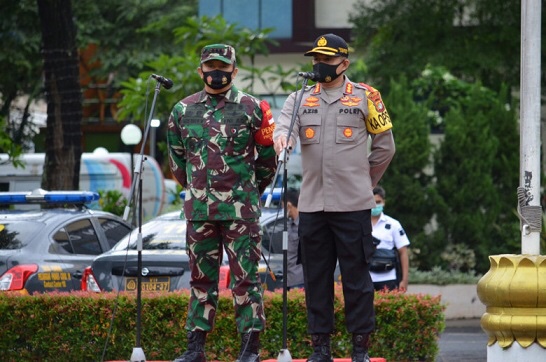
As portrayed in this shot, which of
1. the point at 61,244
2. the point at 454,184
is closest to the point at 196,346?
the point at 61,244

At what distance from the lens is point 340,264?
773cm

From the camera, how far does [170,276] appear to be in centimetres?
1178

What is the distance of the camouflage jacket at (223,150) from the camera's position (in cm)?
762

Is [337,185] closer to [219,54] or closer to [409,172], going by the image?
[219,54]

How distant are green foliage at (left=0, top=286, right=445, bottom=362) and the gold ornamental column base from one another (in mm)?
1746

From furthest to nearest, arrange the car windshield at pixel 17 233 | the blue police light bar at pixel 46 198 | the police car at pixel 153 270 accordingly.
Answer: the blue police light bar at pixel 46 198
the car windshield at pixel 17 233
the police car at pixel 153 270

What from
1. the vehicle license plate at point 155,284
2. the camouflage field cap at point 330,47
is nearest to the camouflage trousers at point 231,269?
the camouflage field cap at point 330,47

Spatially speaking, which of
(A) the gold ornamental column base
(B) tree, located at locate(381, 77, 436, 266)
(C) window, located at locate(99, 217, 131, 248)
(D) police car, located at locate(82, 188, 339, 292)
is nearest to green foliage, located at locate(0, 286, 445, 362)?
(D) police car, located at locate(82, 188, 339, 292)

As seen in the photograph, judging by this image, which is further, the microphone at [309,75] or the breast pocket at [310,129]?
the breast pocket at [310,129]

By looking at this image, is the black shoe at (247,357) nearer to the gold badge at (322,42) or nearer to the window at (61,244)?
the gold badge at (322,42)

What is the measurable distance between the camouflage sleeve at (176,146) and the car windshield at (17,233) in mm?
5597

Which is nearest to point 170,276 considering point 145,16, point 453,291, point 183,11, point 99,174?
point 453,291

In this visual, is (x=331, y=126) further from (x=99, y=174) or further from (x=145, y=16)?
(x=145, y=16)

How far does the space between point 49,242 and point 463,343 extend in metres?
4.97
